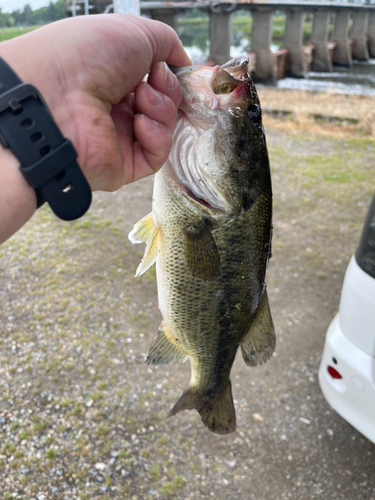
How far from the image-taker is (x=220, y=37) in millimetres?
19609

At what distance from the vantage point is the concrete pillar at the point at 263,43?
2139 centimetres

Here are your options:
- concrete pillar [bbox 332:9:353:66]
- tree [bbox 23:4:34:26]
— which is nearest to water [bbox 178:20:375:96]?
concrete pillar [bbox 332:9:353:66]

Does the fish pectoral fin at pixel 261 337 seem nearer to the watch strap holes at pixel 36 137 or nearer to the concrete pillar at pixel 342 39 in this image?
the watch strap holes at pixel 36 137

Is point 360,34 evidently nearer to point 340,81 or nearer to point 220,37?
point 340,81

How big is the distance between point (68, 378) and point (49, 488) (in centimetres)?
96

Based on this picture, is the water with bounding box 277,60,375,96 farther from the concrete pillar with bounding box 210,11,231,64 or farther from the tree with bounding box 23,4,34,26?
the tree with bounding box 23,4,34,26

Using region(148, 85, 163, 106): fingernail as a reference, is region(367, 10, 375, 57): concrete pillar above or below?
below

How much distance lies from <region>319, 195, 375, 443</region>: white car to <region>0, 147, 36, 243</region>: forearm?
208cm

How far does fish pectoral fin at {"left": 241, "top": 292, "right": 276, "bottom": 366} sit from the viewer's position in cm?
168

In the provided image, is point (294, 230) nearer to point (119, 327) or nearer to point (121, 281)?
point (121, 281)

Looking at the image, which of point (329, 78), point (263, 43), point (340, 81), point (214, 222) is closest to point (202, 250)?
point (214, 222)

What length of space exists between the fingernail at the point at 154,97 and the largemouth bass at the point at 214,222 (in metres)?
0.15

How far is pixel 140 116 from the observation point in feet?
4.21

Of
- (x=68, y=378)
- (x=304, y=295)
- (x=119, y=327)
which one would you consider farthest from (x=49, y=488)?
(x=304, y=295)
